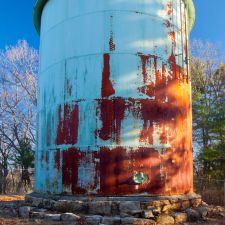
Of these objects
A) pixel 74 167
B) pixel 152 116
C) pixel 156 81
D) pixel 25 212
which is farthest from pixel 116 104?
pixel 25 212

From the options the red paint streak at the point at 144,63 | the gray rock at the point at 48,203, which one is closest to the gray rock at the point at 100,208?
the gray rock at the point at 48,203

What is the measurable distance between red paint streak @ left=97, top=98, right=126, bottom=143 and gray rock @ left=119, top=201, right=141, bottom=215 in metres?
1.46

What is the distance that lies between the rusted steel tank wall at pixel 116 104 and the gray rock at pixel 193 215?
645 millimetres

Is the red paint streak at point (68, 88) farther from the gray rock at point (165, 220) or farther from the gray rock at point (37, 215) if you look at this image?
the gray rock at point (165, 220)

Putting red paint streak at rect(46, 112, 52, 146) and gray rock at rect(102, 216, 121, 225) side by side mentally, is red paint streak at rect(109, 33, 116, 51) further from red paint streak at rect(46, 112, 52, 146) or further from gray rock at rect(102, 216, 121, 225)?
gray rock at rect(102, 216, 121, 225)

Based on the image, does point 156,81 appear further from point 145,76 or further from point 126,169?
point 126,169

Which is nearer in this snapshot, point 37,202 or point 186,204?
point 186,204

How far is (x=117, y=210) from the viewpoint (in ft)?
24.6

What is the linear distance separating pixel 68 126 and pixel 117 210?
7.91ft

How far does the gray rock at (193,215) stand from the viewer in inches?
308

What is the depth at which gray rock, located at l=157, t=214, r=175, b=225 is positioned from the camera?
23.8 feet

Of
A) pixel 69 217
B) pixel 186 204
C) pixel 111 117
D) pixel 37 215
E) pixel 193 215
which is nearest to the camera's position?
pixel 69 217

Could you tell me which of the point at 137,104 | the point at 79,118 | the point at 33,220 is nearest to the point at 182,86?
the point at 137,104

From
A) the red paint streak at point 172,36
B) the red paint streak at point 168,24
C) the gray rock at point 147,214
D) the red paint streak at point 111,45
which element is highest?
the red paint streak at point 168,24
